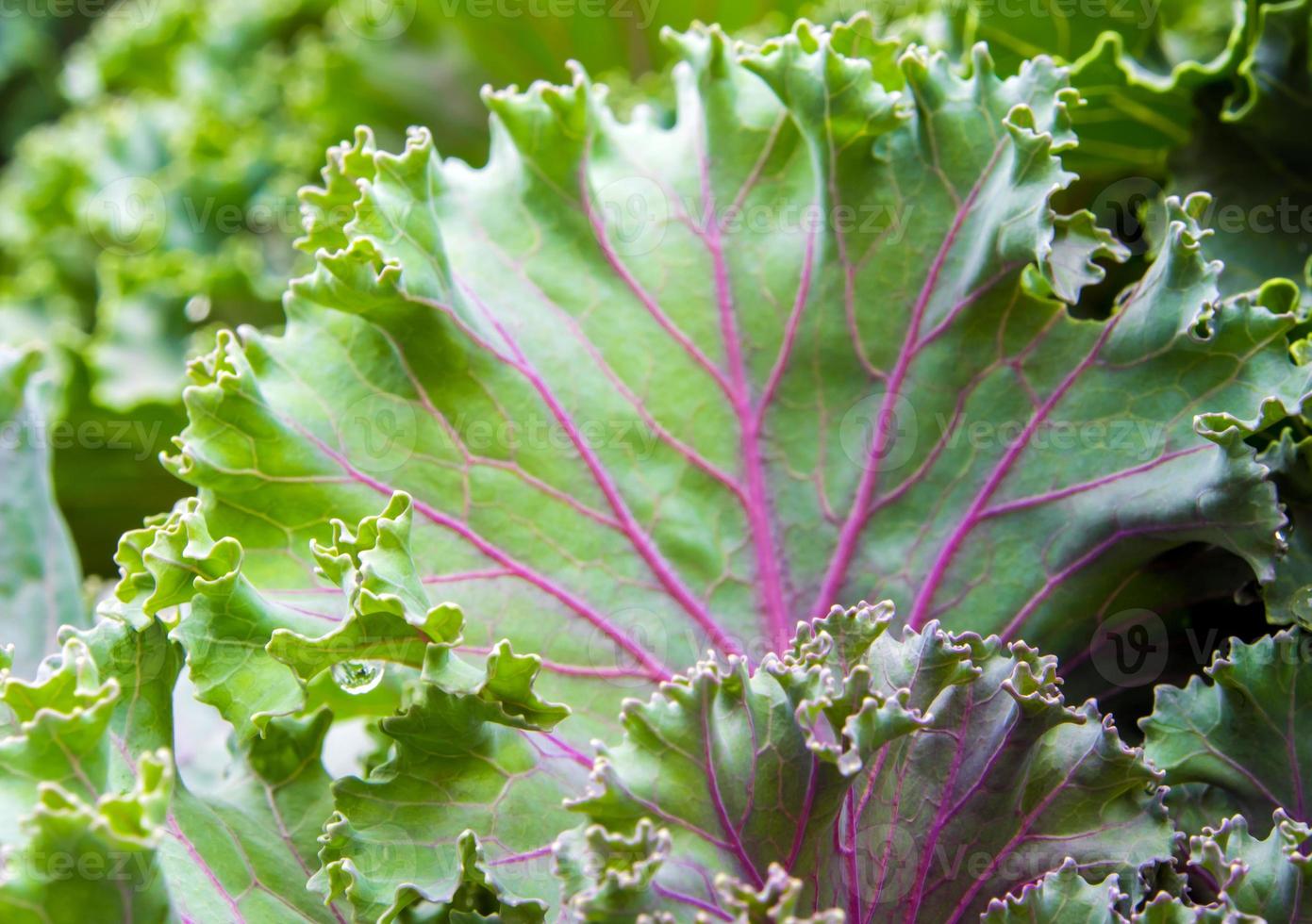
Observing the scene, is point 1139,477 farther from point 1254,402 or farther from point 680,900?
point 680,900

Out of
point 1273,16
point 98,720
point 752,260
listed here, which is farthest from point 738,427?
point 1273,16

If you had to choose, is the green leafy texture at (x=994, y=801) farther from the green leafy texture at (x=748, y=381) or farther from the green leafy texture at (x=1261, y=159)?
the green leafy texture at (x=1261, y=159)

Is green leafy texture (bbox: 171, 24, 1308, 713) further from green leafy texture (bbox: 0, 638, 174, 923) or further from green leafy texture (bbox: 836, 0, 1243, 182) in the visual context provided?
green leafy texture (bbox: 836, 0, 1243, 182)

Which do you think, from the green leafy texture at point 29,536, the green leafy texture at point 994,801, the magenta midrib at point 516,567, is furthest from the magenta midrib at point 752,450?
the green leafy texture at point 29,536

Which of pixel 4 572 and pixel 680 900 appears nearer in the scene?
pixel 680 900

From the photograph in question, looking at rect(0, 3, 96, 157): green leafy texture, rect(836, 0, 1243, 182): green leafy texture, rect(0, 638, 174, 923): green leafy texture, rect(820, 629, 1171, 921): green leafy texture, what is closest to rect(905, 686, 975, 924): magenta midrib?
rect(820, 629, 1171, 921): green leafy texture

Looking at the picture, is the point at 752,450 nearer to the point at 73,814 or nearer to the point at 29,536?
the point at 73,814

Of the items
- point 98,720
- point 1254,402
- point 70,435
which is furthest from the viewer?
point 70,435
